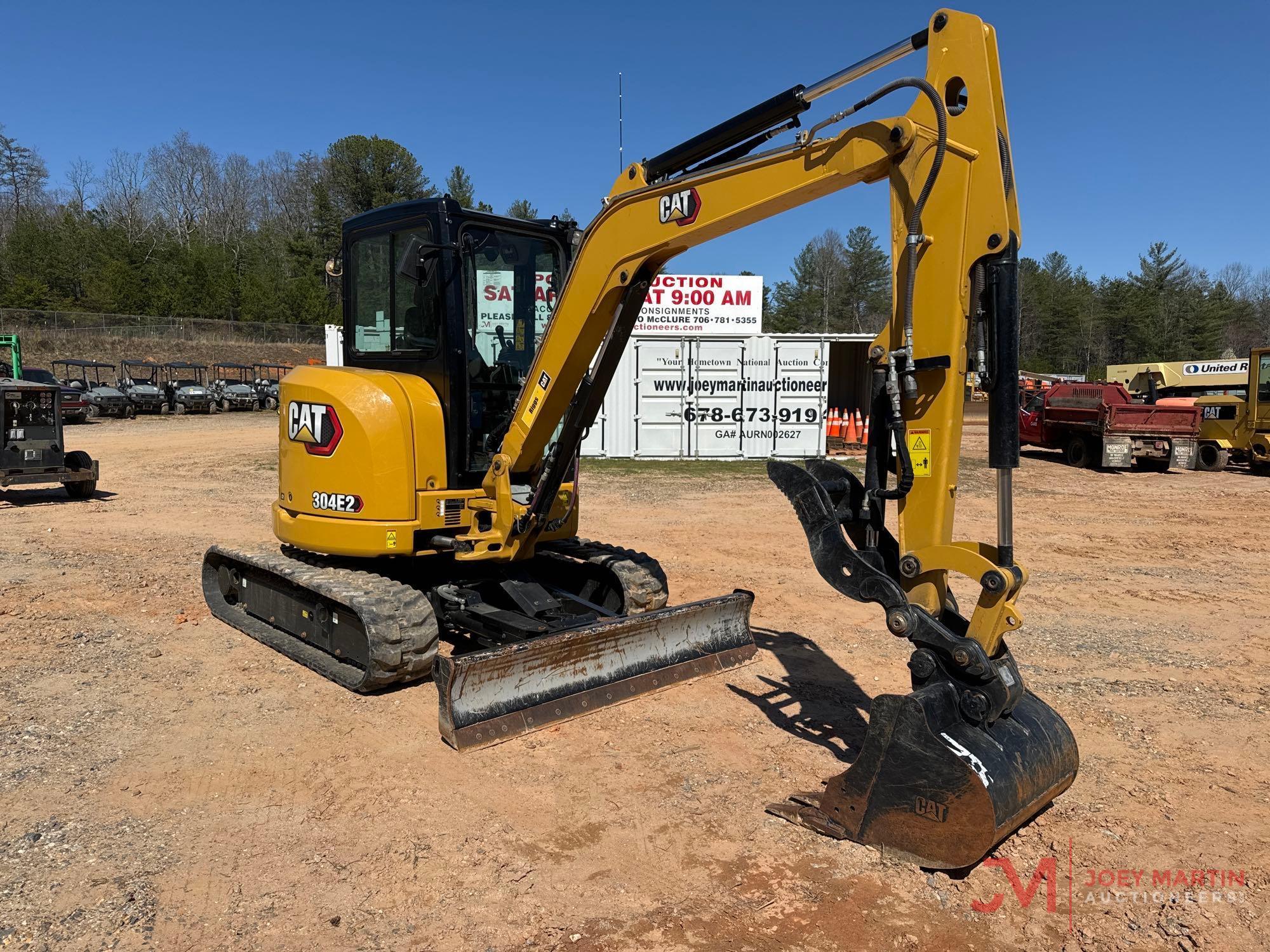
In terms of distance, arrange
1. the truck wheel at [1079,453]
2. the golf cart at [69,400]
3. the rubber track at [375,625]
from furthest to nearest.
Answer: the golf cart at [69,400], the truck wheel at [1079,453], the rubber track at [375,625]

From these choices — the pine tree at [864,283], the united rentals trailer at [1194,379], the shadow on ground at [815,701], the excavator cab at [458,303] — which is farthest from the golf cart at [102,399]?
the pine tree at [864,283]

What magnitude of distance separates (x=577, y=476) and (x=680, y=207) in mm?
2394

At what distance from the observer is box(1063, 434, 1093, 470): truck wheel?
20.3m

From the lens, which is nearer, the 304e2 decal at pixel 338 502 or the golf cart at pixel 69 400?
the 304e2 decal at pixel 338 502

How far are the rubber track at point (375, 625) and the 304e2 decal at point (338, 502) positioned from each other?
17.1 inches

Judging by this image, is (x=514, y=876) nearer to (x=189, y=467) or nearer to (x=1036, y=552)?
(x=1036, y=552)

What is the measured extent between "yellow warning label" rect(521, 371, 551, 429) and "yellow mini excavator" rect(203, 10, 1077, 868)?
3 centimetres

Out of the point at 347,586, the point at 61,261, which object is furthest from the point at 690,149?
the point at 61,261

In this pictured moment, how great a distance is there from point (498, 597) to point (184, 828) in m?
2.66

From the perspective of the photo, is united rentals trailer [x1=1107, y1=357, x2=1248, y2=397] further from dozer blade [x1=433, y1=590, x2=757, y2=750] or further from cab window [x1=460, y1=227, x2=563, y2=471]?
cab window [x1=460, y1=227, x2=563, y2=471]

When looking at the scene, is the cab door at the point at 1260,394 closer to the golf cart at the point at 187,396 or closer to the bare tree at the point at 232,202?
the golf cart at the point at 187,396

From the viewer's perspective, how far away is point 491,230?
234 inches

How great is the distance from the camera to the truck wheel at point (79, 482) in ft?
44.1

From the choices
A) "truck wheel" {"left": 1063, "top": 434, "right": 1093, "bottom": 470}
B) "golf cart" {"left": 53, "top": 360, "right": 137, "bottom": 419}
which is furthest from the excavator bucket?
"golf cart" {"left": 53, "top": 360, "right": 137, "bottom": 419}
